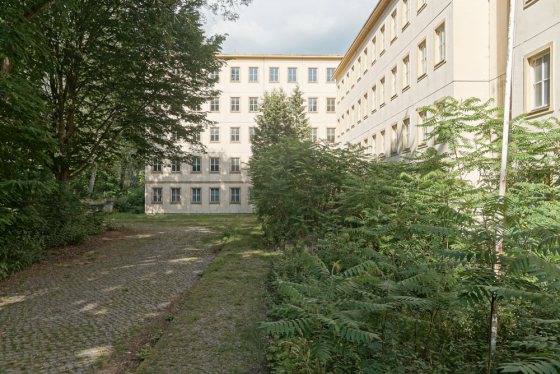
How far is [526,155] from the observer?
800 centimetres

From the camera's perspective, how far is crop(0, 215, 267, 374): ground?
4734 mm

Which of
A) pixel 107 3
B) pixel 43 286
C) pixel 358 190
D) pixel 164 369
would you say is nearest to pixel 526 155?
pixel 358 190

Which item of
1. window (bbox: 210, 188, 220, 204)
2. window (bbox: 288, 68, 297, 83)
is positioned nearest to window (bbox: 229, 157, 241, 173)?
window (bbox: 210, 188, 220, 204)

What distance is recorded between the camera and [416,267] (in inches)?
172

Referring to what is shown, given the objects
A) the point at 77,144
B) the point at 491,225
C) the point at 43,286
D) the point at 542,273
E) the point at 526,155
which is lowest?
the point at 43,286

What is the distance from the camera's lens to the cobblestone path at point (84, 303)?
16.6ft

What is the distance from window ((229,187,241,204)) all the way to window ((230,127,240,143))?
5932 mm

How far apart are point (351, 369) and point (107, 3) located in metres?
15.3

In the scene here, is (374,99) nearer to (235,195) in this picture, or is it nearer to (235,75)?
(235,195)

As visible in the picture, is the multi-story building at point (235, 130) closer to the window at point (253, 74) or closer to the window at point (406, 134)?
the window at point (253, 74)

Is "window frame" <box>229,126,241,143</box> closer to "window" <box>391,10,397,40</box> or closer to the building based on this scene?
the building

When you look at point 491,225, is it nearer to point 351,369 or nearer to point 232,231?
point 351,369

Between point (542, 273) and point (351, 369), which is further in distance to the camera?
point (351, 369)

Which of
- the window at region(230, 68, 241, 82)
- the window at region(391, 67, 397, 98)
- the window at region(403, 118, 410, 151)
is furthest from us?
the window at region(230, 68, 241, 82)
